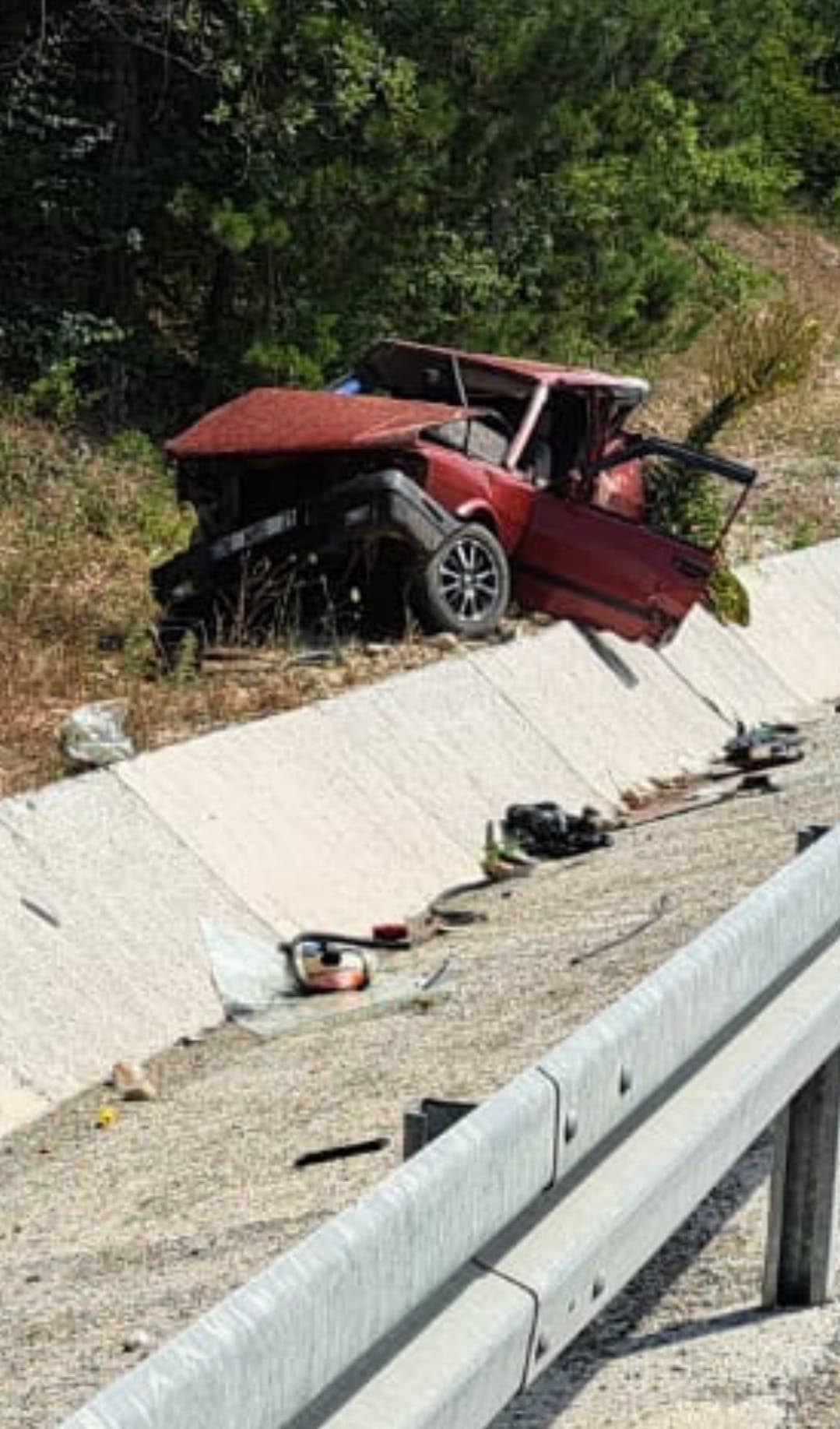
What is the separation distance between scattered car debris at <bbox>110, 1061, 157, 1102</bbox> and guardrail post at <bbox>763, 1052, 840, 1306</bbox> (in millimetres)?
3886

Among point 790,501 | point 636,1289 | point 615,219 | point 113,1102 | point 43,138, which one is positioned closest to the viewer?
point 636,1289

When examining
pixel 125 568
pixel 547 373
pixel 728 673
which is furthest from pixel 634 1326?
pixel 728 673

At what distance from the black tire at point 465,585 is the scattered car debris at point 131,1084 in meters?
6.04

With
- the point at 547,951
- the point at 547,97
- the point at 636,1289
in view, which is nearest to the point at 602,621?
the point at 547,951

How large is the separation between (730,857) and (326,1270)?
7.54 m

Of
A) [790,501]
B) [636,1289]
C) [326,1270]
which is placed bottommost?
[790,501]

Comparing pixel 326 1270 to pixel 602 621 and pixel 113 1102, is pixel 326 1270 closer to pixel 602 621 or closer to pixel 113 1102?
pixel 113 1102

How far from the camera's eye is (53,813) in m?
9.93

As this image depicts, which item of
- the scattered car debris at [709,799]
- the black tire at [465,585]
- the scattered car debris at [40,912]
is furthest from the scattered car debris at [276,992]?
the black tire at [465,585]

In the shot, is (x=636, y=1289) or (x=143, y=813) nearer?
(x=636, y=1289)

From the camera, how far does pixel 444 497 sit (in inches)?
583

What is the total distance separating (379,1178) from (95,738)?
5.13 m

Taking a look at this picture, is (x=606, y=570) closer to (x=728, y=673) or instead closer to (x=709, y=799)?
(x=709, y=799)

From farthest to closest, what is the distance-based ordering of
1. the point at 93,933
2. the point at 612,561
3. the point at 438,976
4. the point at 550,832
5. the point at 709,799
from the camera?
the point at 612,561, the point at 709,799, the point at 550,832, the point at 93,933, the point at 438,976
